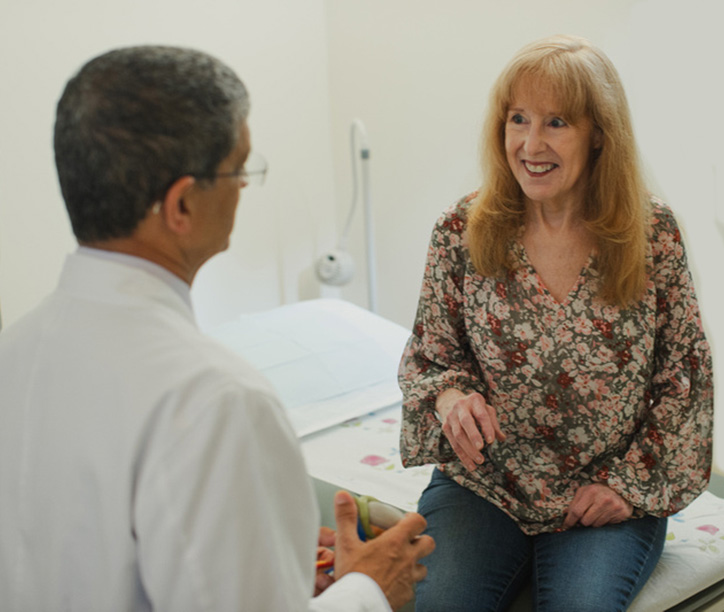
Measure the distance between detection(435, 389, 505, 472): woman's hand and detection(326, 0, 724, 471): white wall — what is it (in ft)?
3.67

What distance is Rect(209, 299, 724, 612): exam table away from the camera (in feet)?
5.08

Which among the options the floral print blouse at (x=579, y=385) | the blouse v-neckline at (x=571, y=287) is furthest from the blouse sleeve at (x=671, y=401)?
the blouse v-neckline at (x=571, y=287)

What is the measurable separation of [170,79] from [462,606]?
0.96 meters

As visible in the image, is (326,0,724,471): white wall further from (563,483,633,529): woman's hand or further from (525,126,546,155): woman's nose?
(563,483,633,529): woman's hand

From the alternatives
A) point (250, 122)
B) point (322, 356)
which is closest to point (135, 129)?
point (322, 356)

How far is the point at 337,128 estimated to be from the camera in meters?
3.50

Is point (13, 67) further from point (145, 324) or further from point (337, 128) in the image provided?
point (145, 324)

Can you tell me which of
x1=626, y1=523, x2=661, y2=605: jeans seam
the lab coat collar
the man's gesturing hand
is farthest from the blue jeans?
the lab coat collar

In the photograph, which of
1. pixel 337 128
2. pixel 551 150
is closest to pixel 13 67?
pixel 337 128

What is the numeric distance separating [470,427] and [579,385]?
218mm

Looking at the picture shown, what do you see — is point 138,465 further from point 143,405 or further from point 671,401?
point 671,401

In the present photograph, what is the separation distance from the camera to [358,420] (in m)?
2.40

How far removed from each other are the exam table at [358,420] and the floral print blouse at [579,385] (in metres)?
0.16

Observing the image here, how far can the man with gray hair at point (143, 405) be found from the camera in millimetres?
763
